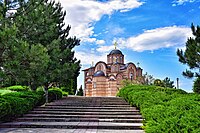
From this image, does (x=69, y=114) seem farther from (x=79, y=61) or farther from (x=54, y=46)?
(x=79, y=61)

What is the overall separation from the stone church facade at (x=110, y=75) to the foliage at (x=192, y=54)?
837 inches

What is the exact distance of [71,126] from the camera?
884 cm

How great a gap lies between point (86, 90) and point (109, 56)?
6.09 meters

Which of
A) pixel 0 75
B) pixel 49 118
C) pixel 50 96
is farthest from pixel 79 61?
pixel 0 75

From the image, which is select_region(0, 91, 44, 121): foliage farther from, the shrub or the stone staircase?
the stone staircase

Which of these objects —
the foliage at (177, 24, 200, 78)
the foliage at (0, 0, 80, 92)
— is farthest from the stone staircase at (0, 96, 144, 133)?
the foliage at (177, 24, 200, 78)

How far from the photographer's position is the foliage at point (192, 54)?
13.7 metres

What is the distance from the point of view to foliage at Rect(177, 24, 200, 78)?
13.7 meters

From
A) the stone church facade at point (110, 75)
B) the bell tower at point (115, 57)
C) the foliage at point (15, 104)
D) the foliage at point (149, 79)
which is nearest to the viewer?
the foliage at point (15, 104)

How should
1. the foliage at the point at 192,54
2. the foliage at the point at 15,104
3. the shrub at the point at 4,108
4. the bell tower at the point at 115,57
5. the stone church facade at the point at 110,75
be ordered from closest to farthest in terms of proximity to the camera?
the shrub at the point at 4,108, the foliage at the point at 15,104, the foliage at the point at 192,54, the stone church facade at the point at 110,75, the bell tower at the point at 115,57

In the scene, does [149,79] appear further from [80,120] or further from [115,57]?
[80,120]

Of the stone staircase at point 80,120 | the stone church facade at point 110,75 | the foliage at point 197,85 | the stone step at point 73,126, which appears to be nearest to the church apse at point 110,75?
the stone church facade at point 110,75

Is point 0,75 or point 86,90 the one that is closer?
point 0,75

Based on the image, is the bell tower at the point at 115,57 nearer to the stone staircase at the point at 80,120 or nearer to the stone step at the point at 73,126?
the stone staircase at the point at 80,120
